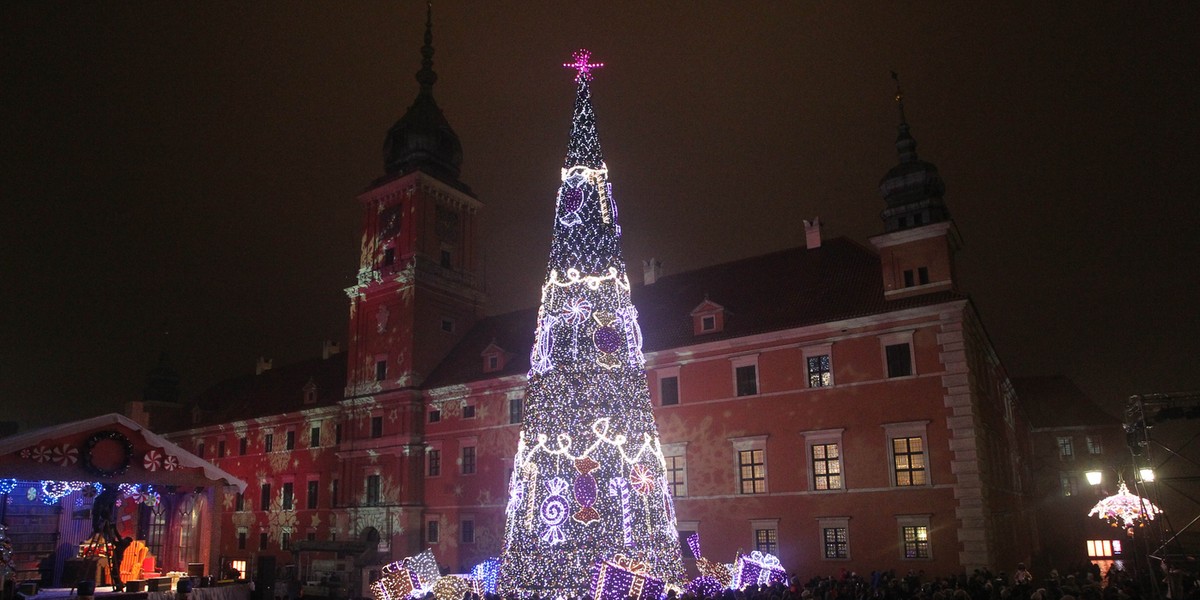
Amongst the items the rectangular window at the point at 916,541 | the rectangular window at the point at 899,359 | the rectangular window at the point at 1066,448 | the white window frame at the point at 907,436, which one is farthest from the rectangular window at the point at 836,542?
the rectangular window at the point at 1066,448

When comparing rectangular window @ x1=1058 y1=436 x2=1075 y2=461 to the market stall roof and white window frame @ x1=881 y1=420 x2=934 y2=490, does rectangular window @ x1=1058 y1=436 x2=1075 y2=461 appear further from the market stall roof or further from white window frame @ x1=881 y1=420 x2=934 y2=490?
the market stall roof

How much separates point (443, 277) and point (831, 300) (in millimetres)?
20347

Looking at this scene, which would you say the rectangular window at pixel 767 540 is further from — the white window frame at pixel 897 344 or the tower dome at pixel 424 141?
the tower dome at pixel 424 141

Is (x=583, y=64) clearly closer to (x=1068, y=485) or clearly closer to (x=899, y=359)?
(x=899, y=359)

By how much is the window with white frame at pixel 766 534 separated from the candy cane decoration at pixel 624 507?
410 inches

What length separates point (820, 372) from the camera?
26.3 m

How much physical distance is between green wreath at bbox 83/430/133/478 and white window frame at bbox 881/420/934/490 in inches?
831

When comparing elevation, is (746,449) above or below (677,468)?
above

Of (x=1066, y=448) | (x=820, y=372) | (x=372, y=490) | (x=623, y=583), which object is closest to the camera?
(x=623, y=583)

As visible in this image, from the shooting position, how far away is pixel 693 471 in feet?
91.9

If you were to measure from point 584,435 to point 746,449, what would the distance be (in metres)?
11.8

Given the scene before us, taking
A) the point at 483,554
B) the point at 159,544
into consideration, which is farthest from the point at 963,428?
the point at 159,544

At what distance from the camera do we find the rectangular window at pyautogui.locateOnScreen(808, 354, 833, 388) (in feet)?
85.4

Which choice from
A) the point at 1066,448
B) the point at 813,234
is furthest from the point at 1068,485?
the point at 813,234
